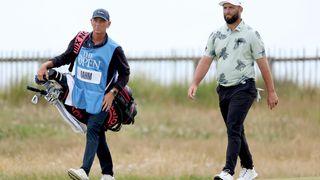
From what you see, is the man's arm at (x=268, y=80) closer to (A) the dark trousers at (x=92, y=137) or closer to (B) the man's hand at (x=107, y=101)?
(B) the man's hand at (x=107, y=101)

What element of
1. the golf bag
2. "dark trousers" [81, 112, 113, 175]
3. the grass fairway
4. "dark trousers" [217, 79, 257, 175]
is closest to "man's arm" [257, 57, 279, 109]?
"dark trousers" [217, 79, 257, 175]

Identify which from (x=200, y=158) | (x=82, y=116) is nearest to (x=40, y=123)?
(x=200, y=158)

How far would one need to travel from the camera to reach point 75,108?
11.5 m

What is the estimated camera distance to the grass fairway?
16.5 m

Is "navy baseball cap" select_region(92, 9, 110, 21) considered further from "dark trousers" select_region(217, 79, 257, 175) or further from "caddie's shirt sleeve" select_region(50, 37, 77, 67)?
"dark trousers" select_region(217, 79, 257, 175)

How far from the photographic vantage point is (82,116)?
1154 centimetres

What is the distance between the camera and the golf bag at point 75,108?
11.4m

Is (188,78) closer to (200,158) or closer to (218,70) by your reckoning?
(200,158)

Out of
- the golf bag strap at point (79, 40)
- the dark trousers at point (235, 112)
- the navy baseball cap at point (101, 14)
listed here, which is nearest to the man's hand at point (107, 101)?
the golf bag strap at point (79, 40)

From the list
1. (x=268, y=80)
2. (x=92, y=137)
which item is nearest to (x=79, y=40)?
(x=92, y=137)

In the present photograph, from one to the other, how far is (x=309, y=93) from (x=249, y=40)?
1276 cm

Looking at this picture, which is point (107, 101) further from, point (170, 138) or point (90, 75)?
point (170, 138)

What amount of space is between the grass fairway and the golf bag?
8.48 feet

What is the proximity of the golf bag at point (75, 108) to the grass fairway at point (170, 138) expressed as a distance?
8.48ft
